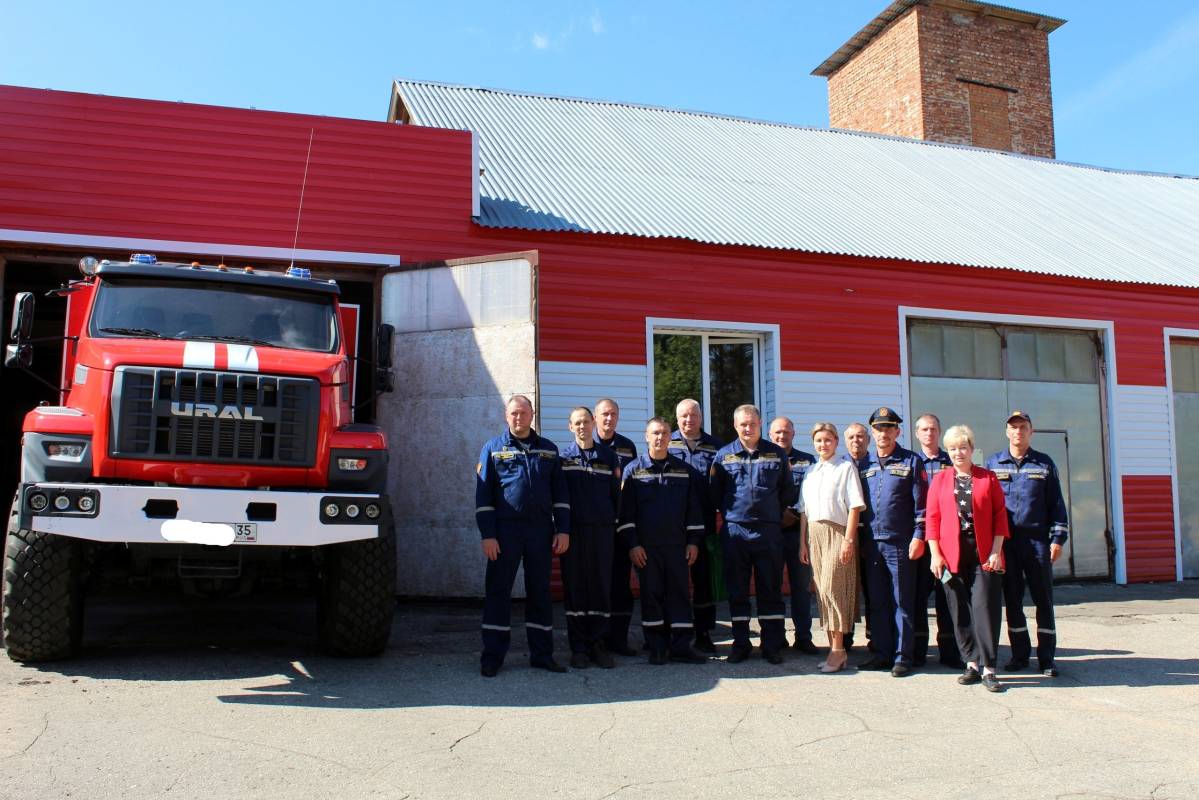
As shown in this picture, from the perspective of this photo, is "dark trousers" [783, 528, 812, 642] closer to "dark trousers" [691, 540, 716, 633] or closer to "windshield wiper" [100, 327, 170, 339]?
"dark trousers" [691, 540, 716, 633]

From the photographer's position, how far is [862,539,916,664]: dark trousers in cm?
665

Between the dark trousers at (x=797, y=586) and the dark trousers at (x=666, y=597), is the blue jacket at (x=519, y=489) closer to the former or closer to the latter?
the dark trousers at (x=666, y=597)

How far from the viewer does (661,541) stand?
6934mm

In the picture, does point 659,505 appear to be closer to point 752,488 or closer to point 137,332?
point 752,488

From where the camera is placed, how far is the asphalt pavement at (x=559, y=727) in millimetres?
4352

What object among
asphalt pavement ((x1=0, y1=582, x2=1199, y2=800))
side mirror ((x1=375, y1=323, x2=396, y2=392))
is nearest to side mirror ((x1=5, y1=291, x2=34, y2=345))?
asphalt pavement ((x1=0, y1=582, x2=1199, y2=800))

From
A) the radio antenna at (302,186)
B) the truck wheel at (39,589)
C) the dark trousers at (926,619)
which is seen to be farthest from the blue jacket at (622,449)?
the radio antenna at (302,186)

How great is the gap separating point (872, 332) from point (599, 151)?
4653 millimetres

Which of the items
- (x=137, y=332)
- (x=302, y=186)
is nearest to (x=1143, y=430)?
(x=302, y=186)

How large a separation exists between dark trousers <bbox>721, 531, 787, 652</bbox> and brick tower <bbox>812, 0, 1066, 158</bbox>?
61.2ft

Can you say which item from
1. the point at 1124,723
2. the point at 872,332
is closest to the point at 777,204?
the point at 872,332

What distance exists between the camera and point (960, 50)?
2419 centimetres

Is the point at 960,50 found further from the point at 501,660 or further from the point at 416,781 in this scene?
the point at 416,781

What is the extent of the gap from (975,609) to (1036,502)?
0.99m
